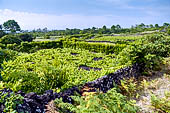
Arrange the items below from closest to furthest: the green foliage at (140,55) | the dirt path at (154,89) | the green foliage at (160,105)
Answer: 1. the green foliage at (160,105)
2. the dirt path at (154,89)
3. the green foliage at (140,55)

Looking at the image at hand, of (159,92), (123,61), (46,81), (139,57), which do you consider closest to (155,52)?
(139,57)

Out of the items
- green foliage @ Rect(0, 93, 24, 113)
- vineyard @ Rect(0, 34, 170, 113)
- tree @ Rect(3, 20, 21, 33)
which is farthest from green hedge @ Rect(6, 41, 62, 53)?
tree @ Rect(3, 20, 21, 33)

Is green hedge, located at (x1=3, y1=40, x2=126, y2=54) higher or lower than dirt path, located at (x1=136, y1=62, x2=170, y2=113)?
higher

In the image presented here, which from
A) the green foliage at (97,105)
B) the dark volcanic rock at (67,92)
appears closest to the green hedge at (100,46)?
the dark volcanic rock at (67,92)

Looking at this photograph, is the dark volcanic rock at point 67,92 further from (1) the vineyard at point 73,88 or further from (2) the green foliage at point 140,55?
(2) the green foliage at point 140,55

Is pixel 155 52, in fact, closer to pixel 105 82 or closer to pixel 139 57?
pixel 139 57

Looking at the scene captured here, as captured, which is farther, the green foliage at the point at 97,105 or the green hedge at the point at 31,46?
the green hedge at the point at 31,46

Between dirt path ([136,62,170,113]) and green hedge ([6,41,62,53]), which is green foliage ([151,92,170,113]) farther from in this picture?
green hedge ([6,41,62,53])

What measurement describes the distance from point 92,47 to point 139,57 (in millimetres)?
10394

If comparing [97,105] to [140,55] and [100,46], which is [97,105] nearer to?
[140,55]

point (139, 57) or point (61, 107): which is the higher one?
point (139, 57)

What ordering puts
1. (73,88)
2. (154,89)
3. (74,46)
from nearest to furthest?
(73,88) < (154,89) < (74,46)

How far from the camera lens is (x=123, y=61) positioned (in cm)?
725

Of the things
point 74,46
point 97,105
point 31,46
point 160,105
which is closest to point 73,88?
point 97,105
